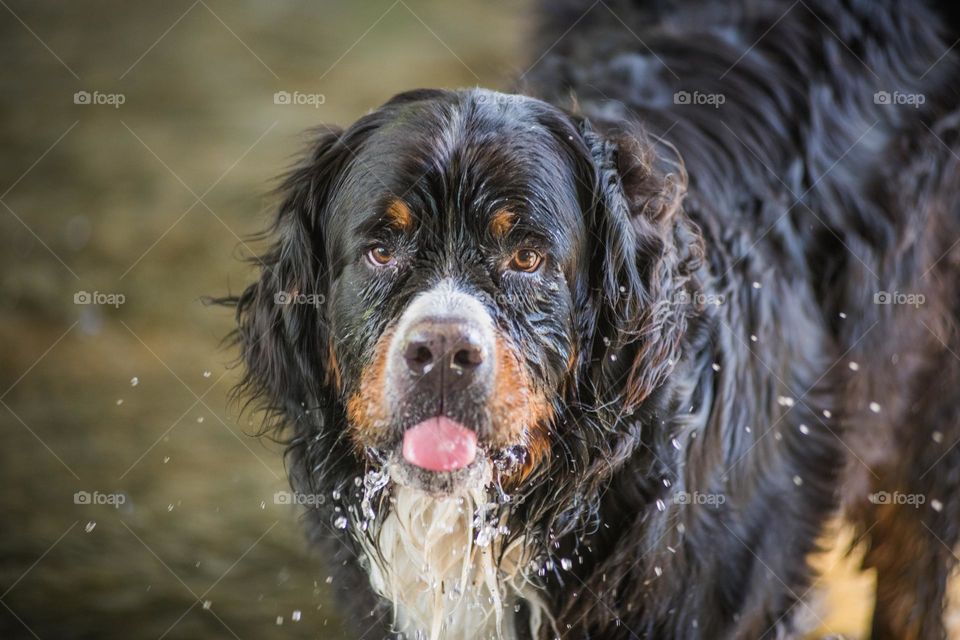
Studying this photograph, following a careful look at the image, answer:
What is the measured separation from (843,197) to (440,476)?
5.95ft

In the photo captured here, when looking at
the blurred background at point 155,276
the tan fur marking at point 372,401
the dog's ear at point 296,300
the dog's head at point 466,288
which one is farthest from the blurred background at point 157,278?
the tan fur marking at point 372,401

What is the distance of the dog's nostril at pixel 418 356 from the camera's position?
2.66 metres

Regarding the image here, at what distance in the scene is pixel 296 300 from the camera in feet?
10.6

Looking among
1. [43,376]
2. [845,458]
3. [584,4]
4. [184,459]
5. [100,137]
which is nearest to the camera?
[845,458]

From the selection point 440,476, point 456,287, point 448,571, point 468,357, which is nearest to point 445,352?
point 468,357

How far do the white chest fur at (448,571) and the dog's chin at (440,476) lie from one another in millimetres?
204

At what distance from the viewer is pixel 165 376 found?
20.4 ft

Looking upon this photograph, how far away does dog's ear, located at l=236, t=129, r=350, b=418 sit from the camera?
3.21 m

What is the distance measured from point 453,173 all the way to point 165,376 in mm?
3810

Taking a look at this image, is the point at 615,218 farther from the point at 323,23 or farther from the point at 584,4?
the point at 323,23

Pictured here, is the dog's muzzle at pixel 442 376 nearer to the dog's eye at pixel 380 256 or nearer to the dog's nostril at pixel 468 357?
the dog's nostril at pixel 468 357

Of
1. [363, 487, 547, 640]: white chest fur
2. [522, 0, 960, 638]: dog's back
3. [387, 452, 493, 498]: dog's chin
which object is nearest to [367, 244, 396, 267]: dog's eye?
[387, 452, 493, 498]: dog's chin

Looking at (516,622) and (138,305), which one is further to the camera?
(138,305)

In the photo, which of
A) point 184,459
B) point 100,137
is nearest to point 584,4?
point 184,459
